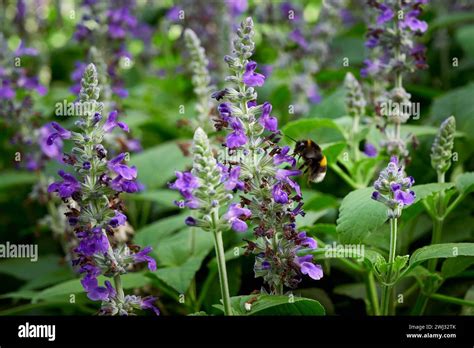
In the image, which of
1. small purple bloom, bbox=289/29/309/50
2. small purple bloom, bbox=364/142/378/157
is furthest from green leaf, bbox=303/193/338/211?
small purple bloom, bbox=289/29/309/50

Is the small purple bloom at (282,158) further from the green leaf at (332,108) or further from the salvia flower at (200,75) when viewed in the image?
the green leaf at (332,108)

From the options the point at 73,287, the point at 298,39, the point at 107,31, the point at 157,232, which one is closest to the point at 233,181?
the point at 73,287

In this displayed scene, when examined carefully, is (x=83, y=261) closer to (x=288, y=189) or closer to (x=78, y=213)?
(x=78, y=213)

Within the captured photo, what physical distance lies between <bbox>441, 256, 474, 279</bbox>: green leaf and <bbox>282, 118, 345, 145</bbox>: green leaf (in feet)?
2.90

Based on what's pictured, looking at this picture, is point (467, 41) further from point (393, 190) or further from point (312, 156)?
point (393, 190)

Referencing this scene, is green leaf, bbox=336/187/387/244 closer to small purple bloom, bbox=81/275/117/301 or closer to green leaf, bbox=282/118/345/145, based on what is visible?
green leaf, bbox=282/118/345/145

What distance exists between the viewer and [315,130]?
154 inches

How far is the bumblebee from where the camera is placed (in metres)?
2.91

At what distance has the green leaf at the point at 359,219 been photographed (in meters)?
2.62

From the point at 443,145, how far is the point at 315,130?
39.1 inches

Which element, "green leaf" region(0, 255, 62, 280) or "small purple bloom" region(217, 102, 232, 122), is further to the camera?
"green leaf" region(0, 255, 62, 280)

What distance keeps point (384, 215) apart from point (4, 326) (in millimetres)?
1515

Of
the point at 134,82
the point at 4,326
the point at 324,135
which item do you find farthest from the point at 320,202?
the point at 134,82

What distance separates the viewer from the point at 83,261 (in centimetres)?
252
